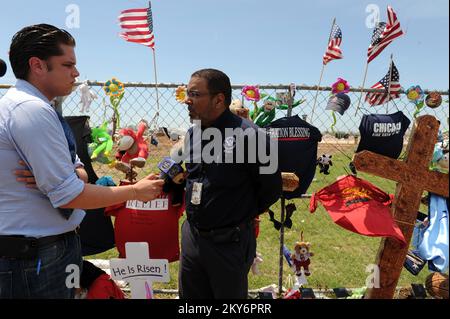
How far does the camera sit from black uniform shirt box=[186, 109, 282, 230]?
6.72ft

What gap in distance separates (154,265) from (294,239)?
3169mm

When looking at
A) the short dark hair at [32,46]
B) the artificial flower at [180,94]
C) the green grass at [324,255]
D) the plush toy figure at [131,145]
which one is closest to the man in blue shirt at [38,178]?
the short dark hair at [32,46]

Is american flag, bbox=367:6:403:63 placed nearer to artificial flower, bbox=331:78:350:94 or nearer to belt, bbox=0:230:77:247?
artificial flower, bbox=331:78:350:94

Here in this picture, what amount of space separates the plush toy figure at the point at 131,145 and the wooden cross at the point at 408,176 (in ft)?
5.45

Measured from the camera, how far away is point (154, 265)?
251 cm

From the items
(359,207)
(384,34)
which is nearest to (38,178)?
(359,207)

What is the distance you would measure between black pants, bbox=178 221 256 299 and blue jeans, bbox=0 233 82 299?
30.3 inches

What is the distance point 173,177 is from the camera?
2.29 meters

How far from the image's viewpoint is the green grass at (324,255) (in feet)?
12.9
